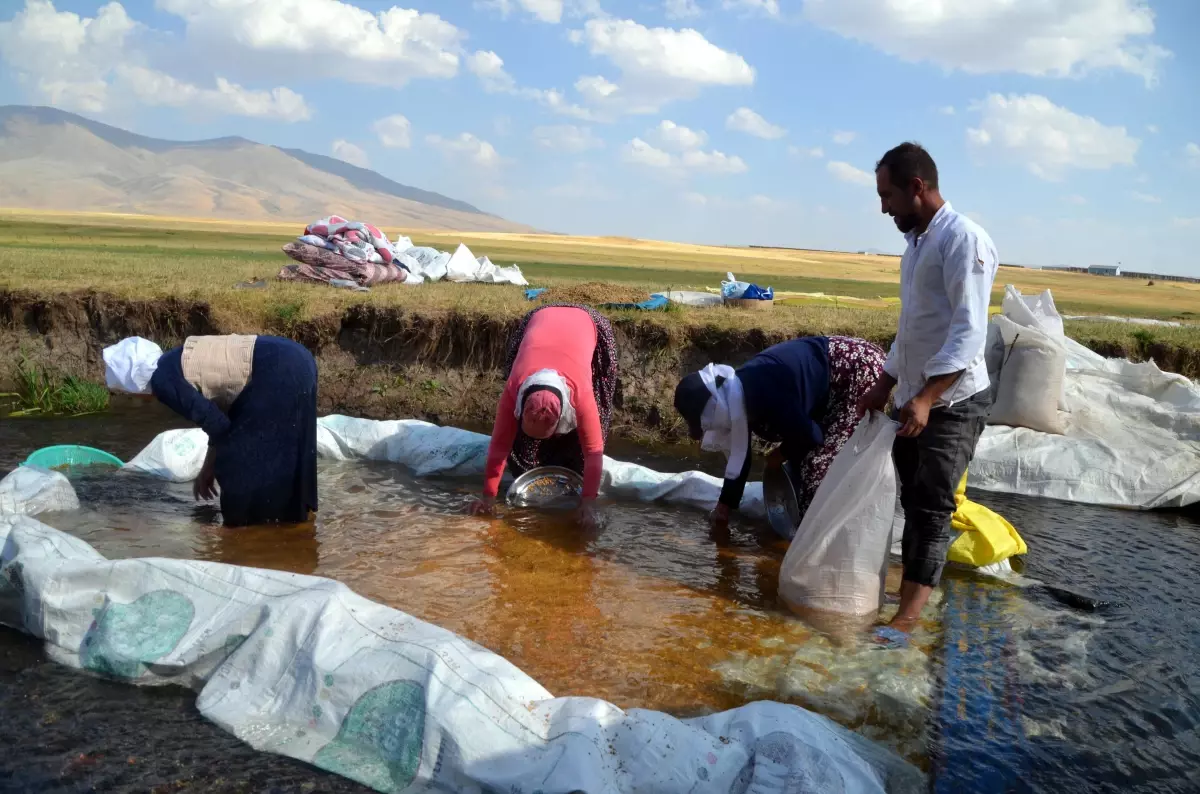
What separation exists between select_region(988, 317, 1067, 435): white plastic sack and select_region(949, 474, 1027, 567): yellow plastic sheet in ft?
5.95

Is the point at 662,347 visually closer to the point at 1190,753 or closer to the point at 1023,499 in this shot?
the point at 1023,499

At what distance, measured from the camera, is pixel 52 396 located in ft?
22.1

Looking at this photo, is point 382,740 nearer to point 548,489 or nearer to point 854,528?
point 854,528

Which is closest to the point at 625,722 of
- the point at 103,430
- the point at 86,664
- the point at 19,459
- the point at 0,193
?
the point at 86,664

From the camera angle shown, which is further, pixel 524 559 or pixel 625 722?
pixel 524 559

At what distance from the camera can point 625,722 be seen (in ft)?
7.84

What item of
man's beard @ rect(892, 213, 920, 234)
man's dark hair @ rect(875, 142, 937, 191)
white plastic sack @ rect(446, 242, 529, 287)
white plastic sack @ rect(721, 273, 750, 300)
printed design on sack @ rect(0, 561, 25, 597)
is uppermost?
man's dark hair @ rect(875, 142, 937, 191)

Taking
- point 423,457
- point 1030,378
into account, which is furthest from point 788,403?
point 1030,378

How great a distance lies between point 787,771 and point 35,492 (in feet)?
12.5

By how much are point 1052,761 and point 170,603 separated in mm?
2765

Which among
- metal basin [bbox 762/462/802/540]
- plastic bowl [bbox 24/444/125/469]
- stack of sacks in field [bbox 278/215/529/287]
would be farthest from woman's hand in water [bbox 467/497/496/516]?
stack of sacks in field [bbox 278/215/529/287]

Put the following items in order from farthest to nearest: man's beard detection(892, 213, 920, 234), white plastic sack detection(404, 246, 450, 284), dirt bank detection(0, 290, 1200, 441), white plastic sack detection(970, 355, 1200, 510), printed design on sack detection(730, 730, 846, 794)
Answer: white plastic sack detection(404, 246, 450, 284)
dirt bank detection(0, 290, 1200, 441)
white plastic sack detection(970, 355, 1200, 510)
man's beard detection(892, 213, 920, 234)
printed design on sack detection(730, 730, 846, 794)

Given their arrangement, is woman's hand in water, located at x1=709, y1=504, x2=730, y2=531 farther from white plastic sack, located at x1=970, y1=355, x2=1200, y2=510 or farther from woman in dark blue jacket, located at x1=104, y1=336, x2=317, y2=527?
white plastic sack, located at x1=970, y1=355, x2=1200, y2=510

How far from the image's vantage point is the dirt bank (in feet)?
23.0
